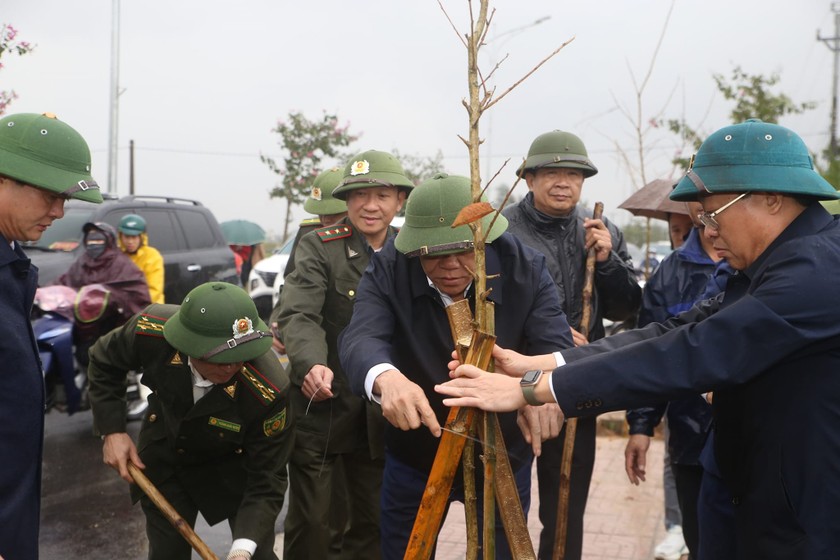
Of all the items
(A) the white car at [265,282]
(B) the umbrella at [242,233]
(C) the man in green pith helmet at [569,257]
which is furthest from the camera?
(B) the umbrella at [242,233]

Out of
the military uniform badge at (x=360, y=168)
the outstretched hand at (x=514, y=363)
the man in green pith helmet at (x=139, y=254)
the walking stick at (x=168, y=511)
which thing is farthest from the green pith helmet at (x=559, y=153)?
the man in green pith helmet at (x=139, y=254)

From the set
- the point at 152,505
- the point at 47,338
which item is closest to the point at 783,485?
the point at 152,505

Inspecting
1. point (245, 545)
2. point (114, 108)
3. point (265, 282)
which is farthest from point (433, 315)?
point (114, 108)

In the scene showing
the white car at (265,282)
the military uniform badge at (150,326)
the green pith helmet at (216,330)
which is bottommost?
the white car at (265,282)

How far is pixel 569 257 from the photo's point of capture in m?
4.24

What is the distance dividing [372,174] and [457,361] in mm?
1940

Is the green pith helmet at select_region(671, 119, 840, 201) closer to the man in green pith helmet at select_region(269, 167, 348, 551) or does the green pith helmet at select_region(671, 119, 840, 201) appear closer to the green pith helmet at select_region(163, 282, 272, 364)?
the green pith helmet at select_region(163, 282, 272, 364)

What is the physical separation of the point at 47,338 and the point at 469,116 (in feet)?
Result: 17.4

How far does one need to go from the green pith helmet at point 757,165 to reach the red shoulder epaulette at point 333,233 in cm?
231

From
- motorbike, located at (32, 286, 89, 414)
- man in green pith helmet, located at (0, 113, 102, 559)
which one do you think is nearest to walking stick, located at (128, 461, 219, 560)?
man in green pith helmet, located at (0, 113, 102, 559)

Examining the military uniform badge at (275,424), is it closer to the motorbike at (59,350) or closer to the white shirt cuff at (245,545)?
the white shirt cuff at (245,545)

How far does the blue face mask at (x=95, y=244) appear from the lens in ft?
24.8

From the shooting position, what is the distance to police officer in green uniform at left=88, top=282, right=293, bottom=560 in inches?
138

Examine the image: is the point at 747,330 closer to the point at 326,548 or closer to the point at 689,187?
the point at 689,187
